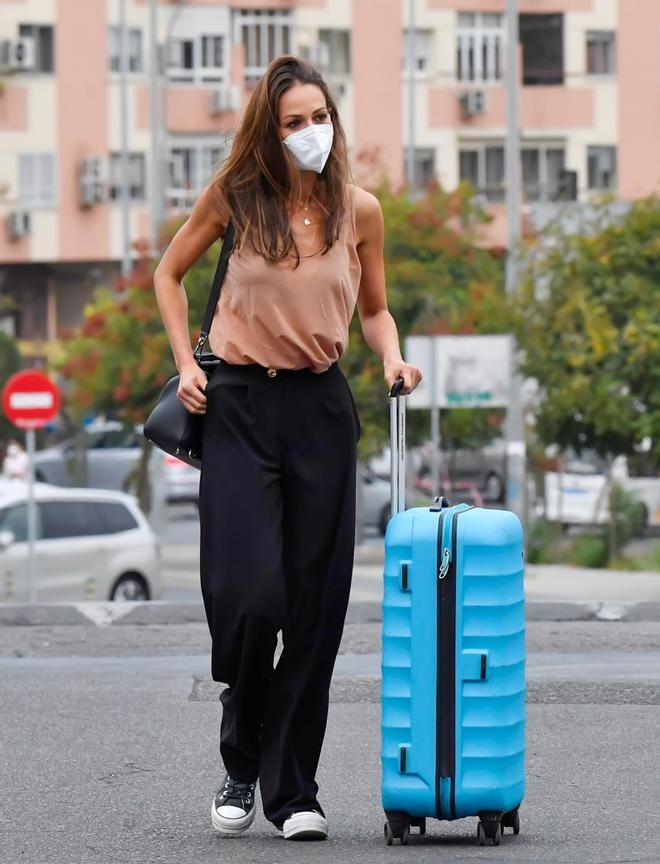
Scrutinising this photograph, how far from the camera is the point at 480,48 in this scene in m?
57.0

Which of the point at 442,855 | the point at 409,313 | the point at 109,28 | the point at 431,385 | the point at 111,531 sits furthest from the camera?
the point at 109,28

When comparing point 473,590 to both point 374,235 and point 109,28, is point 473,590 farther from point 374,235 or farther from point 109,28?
point 109,28

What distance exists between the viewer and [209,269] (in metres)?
29.4

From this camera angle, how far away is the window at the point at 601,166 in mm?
57094

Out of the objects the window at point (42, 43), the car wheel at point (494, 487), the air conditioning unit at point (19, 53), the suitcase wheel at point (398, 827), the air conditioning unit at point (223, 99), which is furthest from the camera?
the air conditioning unit at point (223, 99)

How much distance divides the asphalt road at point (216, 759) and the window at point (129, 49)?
46.1 m

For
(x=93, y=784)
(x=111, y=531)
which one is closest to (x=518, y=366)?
(x=111, y=531)

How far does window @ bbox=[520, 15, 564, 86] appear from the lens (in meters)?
56.7

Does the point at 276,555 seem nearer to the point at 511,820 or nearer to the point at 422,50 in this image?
the point at 511,820

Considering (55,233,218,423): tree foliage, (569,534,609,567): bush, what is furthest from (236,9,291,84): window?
(569,534,609,567): bush

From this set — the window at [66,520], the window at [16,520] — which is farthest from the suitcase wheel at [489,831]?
the window at [66,520]

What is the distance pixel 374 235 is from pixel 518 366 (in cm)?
1912

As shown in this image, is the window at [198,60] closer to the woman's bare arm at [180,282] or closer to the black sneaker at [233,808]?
the woman's bare arm at [180,282]

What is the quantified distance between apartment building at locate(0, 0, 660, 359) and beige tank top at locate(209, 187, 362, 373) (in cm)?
4938
